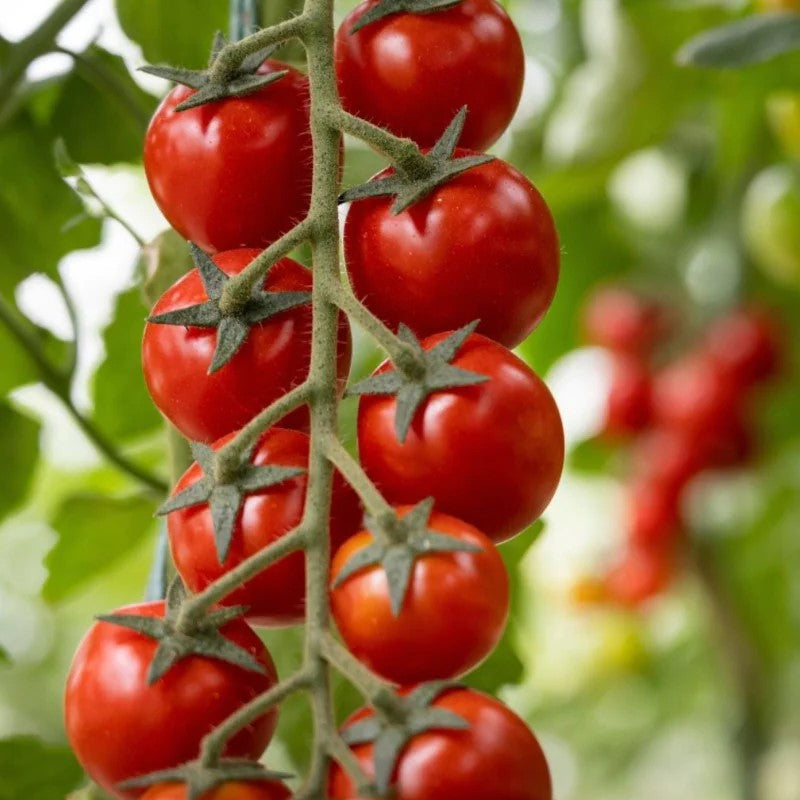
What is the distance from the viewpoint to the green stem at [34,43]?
53 centimetres

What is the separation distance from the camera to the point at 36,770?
0.50 meters

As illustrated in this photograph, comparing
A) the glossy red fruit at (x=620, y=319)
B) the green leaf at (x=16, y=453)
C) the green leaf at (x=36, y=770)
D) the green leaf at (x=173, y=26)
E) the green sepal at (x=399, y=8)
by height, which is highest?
the green sepal at (x=399, y=8)

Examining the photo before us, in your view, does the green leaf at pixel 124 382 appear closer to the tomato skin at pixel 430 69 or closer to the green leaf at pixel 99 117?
the green leaf at pixel 99 117

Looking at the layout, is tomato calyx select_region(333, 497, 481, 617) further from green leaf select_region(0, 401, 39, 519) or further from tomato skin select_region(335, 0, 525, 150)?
green leaf select_region(0, 401, 39, 519)

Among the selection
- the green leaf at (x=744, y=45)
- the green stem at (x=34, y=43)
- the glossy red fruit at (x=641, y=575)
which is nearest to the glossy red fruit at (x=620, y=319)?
the glossy red fruit at (x=641, y=575)

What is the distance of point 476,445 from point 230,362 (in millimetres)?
78

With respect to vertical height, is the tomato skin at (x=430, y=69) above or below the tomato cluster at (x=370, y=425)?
above

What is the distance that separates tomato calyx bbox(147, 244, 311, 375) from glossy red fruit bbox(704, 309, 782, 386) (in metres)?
1.00

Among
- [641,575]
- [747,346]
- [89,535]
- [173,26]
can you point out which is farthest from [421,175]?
[641,575]

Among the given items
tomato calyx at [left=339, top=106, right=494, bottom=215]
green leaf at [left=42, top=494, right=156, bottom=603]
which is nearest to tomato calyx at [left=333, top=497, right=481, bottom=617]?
tomato calyx at [left=339, top=106, right=494, bottom=215]

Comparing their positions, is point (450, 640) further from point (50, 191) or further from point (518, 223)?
point (50, 191)

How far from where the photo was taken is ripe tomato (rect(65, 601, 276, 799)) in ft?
1.09

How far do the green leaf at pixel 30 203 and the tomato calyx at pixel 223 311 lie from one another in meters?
0.26

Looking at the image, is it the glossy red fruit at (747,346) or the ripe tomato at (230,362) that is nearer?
the ripe tomato at (230,362)
